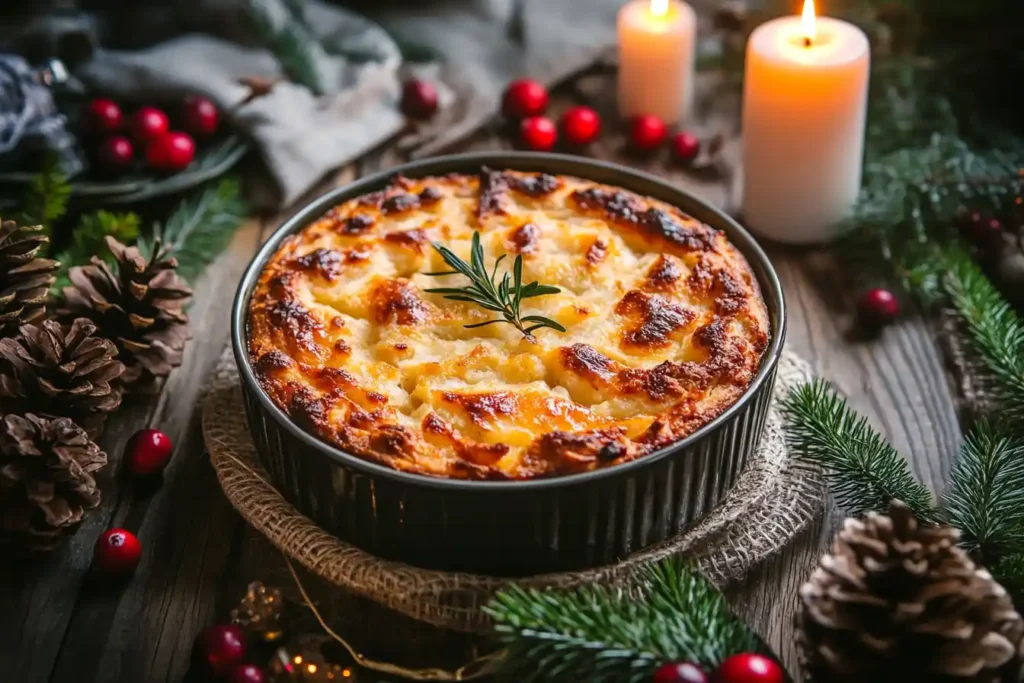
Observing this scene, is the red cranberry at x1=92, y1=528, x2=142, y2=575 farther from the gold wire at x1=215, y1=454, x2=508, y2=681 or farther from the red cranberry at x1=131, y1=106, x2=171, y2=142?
the red cranberry at x1=131, y1=106, x2=171, y2=142

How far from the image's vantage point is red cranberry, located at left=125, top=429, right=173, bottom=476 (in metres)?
2.56

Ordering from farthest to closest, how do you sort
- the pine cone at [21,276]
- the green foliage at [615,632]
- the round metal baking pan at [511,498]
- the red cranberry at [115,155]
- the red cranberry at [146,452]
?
the red cranberry at [115,155]
the red cranberry at [146,452]
the pine cone at [21,276]
the round metal baking pan at [511,498]
the green foliage at [615,632]

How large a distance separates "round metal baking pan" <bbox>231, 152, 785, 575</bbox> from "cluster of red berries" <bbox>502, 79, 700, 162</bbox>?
131 centimetres

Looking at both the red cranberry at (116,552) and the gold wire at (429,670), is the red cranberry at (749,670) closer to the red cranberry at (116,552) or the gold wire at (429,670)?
the gold wire at (429,670)

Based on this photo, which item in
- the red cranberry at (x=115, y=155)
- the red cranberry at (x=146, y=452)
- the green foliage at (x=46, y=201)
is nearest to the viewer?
the red cranberry at (x=146, y=452)

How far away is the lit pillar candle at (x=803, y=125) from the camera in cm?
312

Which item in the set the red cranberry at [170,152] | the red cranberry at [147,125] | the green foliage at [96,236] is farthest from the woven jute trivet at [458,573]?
the red cranberry at [147,125]

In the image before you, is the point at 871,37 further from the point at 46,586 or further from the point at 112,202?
the point at 46,586

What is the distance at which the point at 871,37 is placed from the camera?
142 inches

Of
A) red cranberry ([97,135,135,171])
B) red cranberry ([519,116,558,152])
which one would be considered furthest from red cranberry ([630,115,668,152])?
red cranberry ([97,135,135,171])

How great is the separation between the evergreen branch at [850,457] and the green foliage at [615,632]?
17.1 inches

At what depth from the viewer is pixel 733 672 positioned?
1940 millimetres

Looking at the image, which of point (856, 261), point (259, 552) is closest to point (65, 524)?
point (259, 552)

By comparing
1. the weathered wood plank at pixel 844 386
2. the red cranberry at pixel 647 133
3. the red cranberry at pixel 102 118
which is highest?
the red cranberry at pixel 102 118
